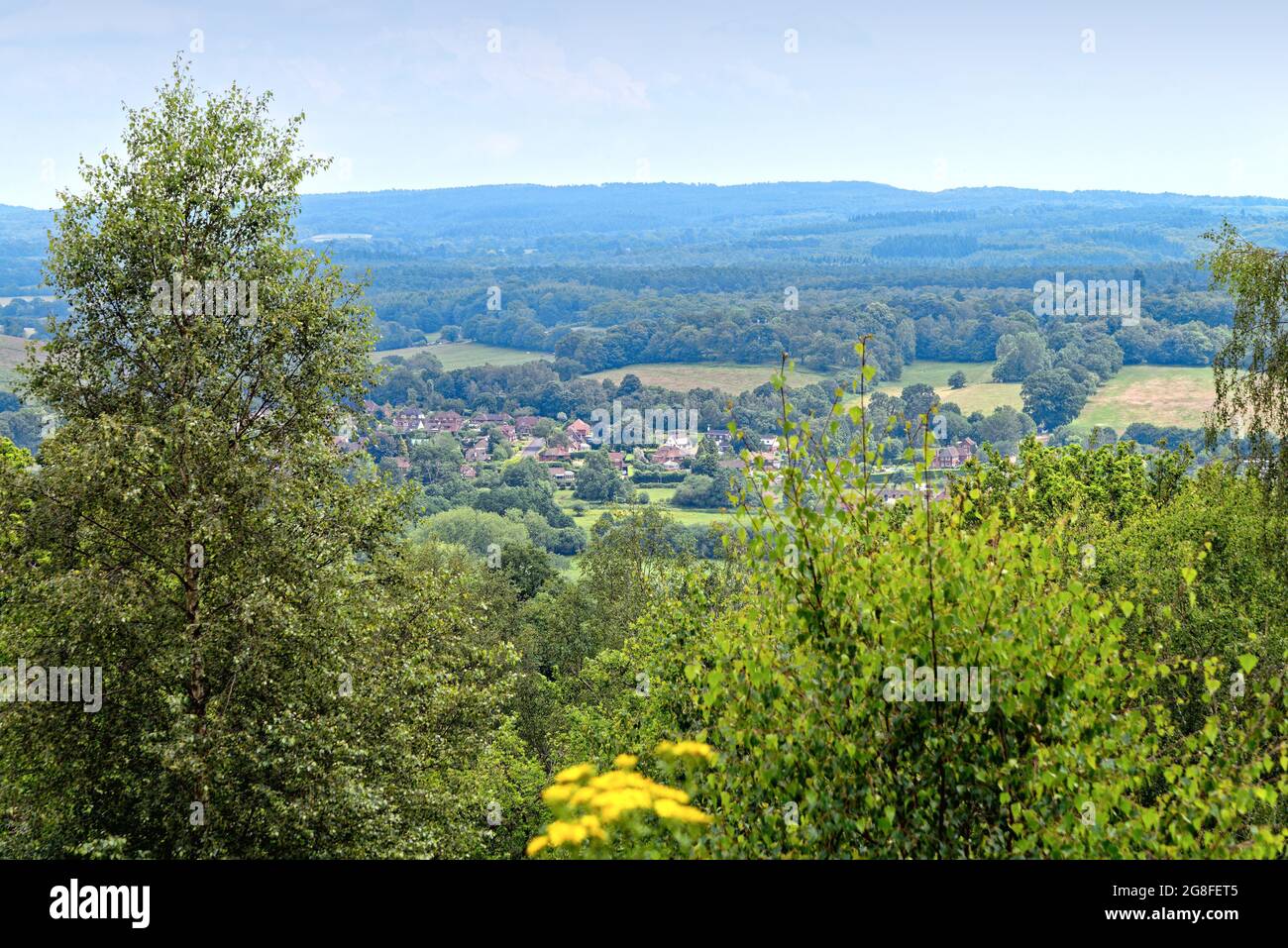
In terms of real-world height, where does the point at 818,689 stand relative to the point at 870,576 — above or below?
below

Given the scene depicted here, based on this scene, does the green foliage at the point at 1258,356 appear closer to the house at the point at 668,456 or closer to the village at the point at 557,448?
the village at the point at 557,448

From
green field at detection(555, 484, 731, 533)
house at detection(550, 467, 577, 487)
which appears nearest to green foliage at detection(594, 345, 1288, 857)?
green field at detection(555, 484, 731, 533)

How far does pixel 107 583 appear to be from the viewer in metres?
17.1

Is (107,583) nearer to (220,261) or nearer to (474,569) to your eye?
(220,261)

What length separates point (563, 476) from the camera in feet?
532

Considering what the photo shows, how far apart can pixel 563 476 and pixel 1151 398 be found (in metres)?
83.7

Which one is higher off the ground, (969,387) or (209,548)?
(209,548)

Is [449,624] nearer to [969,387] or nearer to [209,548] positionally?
[209,548]

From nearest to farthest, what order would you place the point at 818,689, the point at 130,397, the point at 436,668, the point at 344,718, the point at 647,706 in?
the point at 818,689, the point at 344,718, the point at 130,397, the point at 436,668, the point at 647,706

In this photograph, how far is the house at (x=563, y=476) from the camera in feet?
518

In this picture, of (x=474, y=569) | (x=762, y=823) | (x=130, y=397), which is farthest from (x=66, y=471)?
(x=474, y=569)

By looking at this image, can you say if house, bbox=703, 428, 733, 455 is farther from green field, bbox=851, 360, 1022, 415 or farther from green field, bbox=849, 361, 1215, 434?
green field, bbox=849, 361, 1215, 434

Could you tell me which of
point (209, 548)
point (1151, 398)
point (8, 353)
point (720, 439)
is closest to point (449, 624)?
point (209, 548)
